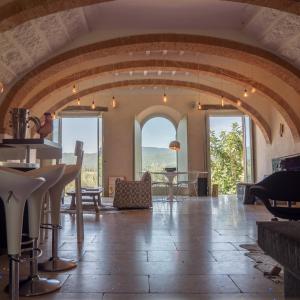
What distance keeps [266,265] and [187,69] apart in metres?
8.03

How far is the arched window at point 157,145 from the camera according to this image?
48.5ft

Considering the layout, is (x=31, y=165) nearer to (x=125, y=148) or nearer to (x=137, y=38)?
(x=137, y=38)

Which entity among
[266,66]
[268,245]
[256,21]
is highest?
[256,21]

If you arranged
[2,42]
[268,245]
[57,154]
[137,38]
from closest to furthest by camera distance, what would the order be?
[268,245] < [57,154] < [2,42] < [137,38]

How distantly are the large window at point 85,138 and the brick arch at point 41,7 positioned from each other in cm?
808

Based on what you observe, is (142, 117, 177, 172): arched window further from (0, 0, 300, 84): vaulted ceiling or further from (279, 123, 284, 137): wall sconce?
(0, 0, 300, 84): vaulted ceiling

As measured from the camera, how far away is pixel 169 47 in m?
8.62

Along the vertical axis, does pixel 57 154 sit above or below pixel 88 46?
below

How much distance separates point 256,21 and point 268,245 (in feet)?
23.5

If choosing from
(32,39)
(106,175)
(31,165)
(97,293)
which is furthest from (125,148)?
(97,293)

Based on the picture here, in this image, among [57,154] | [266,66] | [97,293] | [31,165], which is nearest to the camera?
[97,293]

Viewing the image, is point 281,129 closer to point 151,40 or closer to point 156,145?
point 156,145

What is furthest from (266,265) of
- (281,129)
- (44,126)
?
(281,129)

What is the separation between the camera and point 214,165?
14273mm
